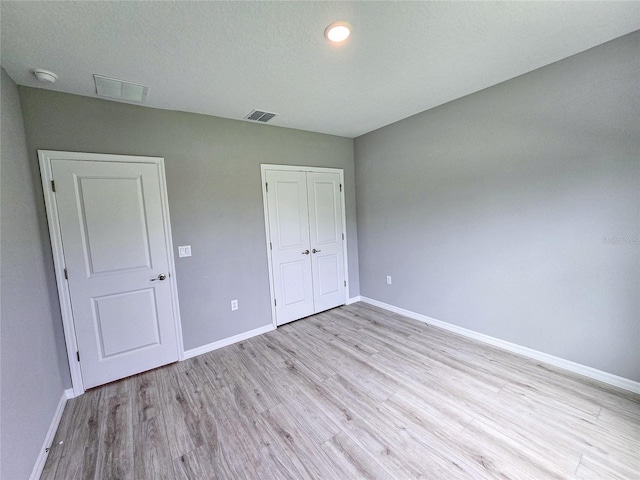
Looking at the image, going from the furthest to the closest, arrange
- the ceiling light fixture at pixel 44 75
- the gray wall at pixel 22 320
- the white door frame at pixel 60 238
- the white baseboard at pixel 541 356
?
the white door frame at pixel 60 238, the white baseboard at pixel 541 356, the ceiling light fixture at pixel 44 75, the gray wall at pixel 22 320

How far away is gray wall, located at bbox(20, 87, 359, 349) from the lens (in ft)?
7.29

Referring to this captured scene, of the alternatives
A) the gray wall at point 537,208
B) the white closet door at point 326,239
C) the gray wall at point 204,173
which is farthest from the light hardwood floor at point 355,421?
the white closet door at point 326,239

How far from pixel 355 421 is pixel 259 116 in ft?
10.0

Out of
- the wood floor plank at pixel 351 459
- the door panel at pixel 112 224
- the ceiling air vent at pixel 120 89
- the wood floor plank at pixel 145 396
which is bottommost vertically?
the wood floor plank at pixel 351 459

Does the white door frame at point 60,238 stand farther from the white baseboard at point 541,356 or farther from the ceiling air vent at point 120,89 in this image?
the white baseboard at point 541,356

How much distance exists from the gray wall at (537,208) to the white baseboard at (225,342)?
2000mm

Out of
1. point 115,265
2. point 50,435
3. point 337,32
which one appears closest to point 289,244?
point 115,265

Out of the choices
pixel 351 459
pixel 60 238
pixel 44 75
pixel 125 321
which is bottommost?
pixel 351 459

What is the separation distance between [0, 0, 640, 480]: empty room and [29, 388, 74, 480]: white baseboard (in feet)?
0.06

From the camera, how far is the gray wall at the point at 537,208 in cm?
195

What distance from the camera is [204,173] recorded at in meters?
2.85

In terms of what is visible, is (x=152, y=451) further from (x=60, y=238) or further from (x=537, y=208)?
(x=537, y=208)

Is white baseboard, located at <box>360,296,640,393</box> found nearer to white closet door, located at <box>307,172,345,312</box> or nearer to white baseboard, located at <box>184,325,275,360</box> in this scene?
white closet door, located at <box>307,172,345,312</box>

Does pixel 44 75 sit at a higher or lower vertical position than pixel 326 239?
higher
